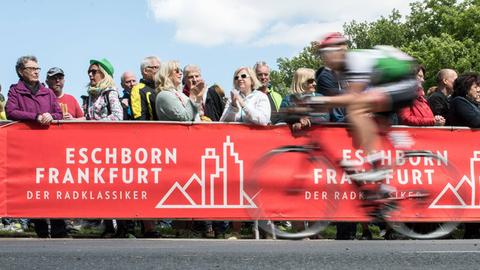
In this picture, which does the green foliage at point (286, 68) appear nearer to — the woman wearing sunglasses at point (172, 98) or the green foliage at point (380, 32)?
the green foliage at point (380, 32)

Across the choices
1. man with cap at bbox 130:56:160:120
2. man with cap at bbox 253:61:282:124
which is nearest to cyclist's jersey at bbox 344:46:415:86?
man with cap at bbox 253:61:282:124

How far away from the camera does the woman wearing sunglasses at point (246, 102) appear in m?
11.8

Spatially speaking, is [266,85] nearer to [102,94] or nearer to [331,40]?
[102,94]

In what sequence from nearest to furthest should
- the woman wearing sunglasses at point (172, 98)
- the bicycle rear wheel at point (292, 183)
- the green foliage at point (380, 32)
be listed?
the bicycle rear wheel at point (292, 183) < the woman wearing sunglasses at point (172, 98) < the green foliage at point (380, 32)

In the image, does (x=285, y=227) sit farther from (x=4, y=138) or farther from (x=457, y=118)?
(x=4, y=138)

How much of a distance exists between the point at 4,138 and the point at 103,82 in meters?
1.62

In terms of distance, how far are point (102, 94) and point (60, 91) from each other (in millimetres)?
1037

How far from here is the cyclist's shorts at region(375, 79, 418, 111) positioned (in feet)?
26.0

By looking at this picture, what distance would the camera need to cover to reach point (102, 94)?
12.4 m

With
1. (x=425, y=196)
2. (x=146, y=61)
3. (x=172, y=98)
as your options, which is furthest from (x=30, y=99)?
(x=425, y=196)

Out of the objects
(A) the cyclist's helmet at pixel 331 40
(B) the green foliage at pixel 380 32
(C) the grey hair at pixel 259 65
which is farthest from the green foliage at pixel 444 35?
(A) the cyclist's helmet at pixel 331 40

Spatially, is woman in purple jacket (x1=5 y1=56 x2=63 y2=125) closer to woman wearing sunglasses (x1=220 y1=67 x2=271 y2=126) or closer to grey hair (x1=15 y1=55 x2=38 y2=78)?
grey hair (x1=15 y1=55 x2=38 y2=78)

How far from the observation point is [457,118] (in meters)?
12.6

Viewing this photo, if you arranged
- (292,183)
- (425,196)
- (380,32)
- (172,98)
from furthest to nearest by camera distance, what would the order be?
1. (380,32)
2. (172,98)
3. (425,196)
4. (292,183)
